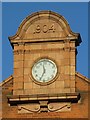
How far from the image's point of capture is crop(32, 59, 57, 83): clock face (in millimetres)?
43844

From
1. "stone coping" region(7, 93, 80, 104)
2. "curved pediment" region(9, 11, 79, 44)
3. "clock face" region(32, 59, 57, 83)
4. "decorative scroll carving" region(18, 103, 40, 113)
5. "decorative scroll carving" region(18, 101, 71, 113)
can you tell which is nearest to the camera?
"stone coping" region(7, 93, 80, 104)

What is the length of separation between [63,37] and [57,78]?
6.16 feet

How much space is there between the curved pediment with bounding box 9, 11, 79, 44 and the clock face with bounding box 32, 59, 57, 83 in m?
1.09

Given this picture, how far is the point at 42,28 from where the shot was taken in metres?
44.4

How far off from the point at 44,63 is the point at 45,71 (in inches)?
14.7

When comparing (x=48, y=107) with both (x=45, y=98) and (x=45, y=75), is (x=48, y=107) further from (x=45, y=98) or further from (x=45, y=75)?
(x=45, y=75)

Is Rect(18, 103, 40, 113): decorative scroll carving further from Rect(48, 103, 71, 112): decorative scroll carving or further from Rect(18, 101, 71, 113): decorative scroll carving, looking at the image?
Rect(48, 103, 71, 112): decorative scroll carving

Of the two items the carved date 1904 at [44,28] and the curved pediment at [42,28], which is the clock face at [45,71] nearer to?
the curved pediment at [42,28]

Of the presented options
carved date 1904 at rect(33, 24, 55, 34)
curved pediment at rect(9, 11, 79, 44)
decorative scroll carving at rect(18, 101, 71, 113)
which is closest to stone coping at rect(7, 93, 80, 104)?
decorative scroll carving at rect(18, 101, 71, 113)

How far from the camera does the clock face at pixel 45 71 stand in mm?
43844


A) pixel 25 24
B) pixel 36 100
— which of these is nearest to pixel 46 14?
pixel 25 24

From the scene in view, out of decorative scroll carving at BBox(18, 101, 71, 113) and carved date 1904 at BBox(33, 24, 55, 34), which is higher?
carved date 1904 at BBox(33, 24, 55, 34)

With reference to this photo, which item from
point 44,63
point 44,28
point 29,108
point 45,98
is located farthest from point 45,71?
point 44,28

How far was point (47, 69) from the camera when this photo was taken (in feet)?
144
